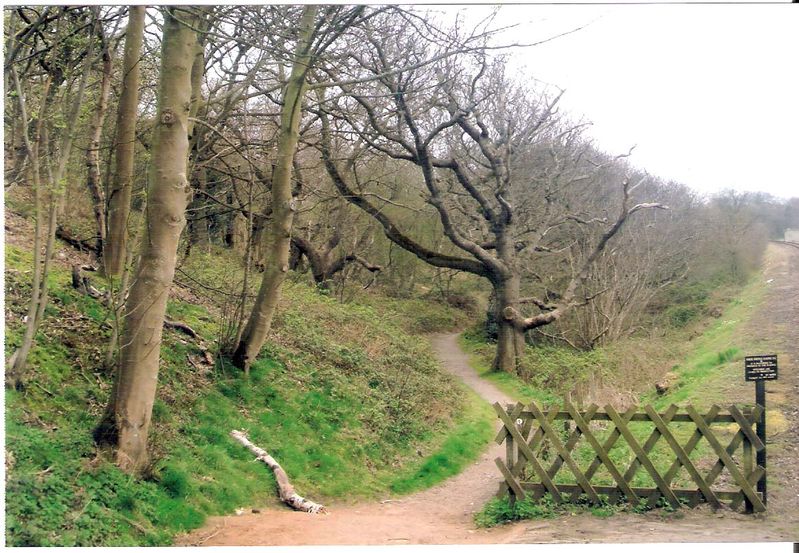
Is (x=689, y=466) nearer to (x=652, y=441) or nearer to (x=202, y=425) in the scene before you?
(x=652, y=441)

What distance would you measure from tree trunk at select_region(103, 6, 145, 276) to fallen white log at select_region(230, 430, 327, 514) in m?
3.26

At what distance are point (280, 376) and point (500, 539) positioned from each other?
5248mm

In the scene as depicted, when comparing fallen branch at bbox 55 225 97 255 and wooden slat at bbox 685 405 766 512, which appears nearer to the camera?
wooden slat at bbox 685 405 766 512

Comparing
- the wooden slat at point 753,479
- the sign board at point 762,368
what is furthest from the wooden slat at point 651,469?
the sign board at point 762,368

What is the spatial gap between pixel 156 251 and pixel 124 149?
13.5ft

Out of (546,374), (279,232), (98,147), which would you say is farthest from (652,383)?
(98,147)

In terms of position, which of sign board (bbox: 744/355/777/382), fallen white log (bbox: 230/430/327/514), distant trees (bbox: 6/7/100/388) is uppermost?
distant trees (bbox: 6/7/100/388)

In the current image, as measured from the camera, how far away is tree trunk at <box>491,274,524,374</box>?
21047 millimetres

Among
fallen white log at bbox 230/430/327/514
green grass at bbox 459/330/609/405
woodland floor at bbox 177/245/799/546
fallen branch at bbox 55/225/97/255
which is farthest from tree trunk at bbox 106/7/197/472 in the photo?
green grass at bbox 459/330/609/405

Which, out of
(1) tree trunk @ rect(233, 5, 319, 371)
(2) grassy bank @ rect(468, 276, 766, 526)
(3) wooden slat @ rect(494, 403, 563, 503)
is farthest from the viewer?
(1) tree trunk @ rect(233, 5, 319, 371)

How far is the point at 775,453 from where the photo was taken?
878cm

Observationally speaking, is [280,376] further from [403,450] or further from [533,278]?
[533,278]

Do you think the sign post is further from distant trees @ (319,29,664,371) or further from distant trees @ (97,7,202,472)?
distant trees @ (319,29,664,371)

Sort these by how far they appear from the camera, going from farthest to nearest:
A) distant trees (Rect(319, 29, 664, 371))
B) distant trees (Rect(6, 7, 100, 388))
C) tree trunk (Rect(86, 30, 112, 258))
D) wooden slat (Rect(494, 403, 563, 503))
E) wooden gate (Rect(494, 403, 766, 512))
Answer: distant trees (Rect(319, 29, 664, 371)) < tree trunk (Rect(86, 30, 112, 258)) < wooden slat (Rect(494, 403, 563, 503)) < wooden gate (Rect(494, 403, 766, 512)) < distant trees (Rect(6, 7, 100, 388))
